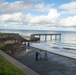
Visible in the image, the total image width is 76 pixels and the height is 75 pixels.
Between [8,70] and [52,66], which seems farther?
[52,66]

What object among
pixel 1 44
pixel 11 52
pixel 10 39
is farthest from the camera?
pixel 10 39

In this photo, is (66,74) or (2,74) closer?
(2,74)

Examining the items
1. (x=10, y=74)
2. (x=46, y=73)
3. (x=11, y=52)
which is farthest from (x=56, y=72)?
(x=11, y=52)

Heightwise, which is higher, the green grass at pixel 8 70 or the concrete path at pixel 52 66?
the green grass at pixel 8 70

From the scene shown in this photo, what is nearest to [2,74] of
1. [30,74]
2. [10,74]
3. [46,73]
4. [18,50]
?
[10,74]

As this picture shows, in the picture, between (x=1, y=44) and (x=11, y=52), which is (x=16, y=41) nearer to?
(x=1, y=44)

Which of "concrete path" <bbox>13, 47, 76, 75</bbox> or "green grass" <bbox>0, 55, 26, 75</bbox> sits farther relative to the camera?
"concrete path" <bbox>13, 47, 76, 75</bbox>

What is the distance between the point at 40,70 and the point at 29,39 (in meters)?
65.4

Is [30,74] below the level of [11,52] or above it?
above

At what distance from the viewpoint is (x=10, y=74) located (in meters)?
11.3

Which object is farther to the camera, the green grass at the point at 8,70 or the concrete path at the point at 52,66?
the concrete path at the point at 52,66

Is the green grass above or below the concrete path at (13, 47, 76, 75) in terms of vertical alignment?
above

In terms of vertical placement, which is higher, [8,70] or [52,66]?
[8,70]

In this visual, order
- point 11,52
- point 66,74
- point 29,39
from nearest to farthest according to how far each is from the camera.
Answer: point 66,74
point 11,52
point 29,39
